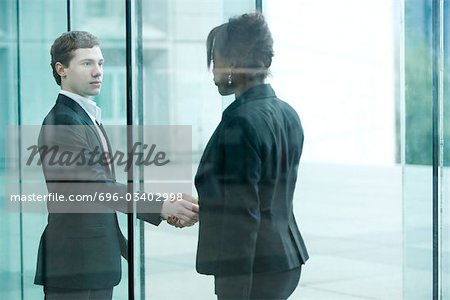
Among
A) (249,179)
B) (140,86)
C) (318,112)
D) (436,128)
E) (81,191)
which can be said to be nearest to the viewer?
(249,179)

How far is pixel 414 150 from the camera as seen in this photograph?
202 inches

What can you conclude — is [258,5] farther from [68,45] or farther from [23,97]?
[23,97]

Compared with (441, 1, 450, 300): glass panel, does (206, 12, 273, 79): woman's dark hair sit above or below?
above

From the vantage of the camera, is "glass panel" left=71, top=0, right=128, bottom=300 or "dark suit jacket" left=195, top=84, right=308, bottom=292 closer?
"dark suit jacket" left=195, top=84, right=308, bottom=292

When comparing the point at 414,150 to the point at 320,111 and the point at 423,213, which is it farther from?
the point at 320,111

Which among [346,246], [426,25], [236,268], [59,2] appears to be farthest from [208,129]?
[426,25]

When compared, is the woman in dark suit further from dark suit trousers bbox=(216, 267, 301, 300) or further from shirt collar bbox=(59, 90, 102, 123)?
shirt collar bbox=(59, 90, 102, 123)

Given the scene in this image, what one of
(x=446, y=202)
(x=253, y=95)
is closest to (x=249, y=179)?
(x=253, y=95)

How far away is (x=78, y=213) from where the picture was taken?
3.93m

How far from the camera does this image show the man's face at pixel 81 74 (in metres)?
3.90

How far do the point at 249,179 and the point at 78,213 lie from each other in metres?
0.74

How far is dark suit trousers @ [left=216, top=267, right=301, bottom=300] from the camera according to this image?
3.88 metres

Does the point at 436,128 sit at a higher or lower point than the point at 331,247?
higher

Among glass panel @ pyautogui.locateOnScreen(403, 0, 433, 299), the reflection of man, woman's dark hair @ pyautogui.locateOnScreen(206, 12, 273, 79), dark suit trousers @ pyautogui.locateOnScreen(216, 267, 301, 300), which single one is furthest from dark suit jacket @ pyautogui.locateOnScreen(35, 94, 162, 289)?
glass panel @ pyautogui.locateOnScreen(403, 0, 433, 299)
